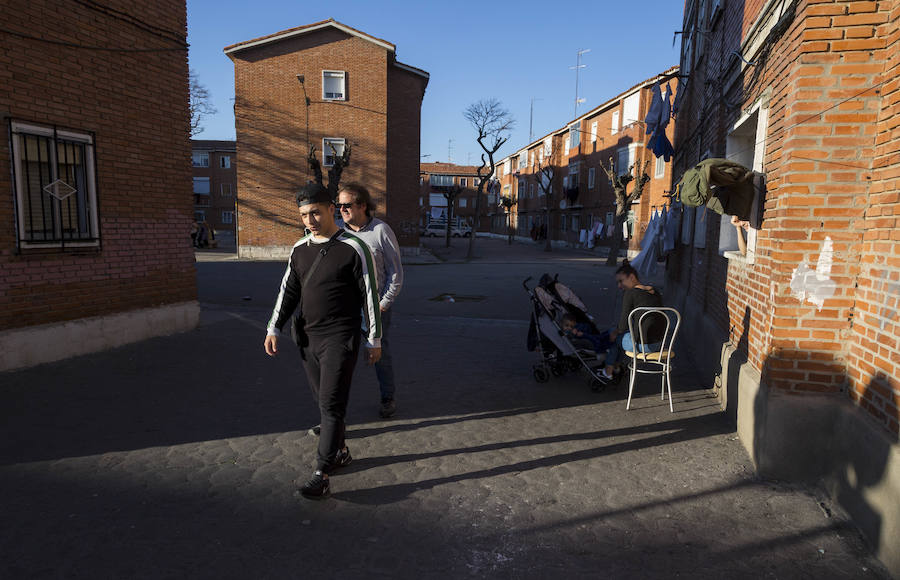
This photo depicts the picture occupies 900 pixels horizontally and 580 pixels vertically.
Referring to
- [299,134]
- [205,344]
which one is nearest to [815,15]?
[205,344]

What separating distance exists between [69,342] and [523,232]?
56606mm

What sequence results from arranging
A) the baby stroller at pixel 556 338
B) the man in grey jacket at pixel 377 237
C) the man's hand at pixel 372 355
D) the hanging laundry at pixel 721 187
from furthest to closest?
1. the baby stroller at pixel 556 338
2. the hanging laundry at pixel 721 187
3. the man in grey jacket at pixel 377 237
4. the man's hand at pixel 372 355

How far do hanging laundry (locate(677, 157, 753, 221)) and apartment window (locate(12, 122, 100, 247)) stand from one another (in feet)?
23.3

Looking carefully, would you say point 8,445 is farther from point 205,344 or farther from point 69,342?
point 205,344

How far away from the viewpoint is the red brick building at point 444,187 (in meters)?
72.5

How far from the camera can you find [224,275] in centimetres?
1806

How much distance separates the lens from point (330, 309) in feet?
11.8

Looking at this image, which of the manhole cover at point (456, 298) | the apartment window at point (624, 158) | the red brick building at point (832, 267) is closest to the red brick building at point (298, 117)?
the manhole cover at point (456, 298)

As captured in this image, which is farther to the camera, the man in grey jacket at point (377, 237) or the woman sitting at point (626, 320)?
the woman sitting at point (626, 320)

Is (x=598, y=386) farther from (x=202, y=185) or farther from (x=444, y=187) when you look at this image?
(x=444, y=187)

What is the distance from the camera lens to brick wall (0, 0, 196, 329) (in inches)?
243

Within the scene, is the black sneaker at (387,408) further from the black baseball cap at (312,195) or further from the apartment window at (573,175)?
the apartment window at (573,175)

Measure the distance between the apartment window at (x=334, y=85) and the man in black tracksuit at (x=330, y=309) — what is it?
2447cm

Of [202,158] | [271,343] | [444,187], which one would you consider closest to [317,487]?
[271,343]
